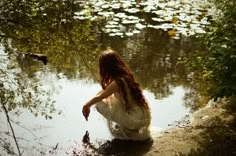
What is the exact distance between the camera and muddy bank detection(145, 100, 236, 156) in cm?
400

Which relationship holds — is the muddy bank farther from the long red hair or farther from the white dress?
the long red hair

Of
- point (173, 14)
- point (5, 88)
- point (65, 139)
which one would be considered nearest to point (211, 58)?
point (65, 139)

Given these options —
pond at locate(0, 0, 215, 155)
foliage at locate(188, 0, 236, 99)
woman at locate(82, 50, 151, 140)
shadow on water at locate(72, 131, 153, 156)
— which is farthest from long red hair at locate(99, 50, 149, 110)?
foliage at locate(188, 0, 236, 99)

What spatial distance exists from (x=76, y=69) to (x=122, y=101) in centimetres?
251

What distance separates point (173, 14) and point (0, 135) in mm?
6179

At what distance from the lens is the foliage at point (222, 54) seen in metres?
3.92

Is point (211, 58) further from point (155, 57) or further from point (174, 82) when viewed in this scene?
point (155, 57)

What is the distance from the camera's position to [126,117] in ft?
14.1

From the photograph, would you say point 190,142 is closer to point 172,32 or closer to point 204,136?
point 204,136

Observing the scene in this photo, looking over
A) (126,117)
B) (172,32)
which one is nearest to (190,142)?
(126,117)

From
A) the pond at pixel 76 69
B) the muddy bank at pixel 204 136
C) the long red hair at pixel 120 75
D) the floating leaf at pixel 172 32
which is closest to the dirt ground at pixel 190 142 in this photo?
the muddy bank at pixel 204 136

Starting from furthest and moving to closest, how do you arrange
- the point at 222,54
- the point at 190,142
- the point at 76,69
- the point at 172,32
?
the point at 172,32 < the point at 76,69 < the point at 190,142 < the point at 222,54

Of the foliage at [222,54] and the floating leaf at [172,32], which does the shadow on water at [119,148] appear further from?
the floating leaf at [172,32]

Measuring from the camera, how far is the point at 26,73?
6477mm
